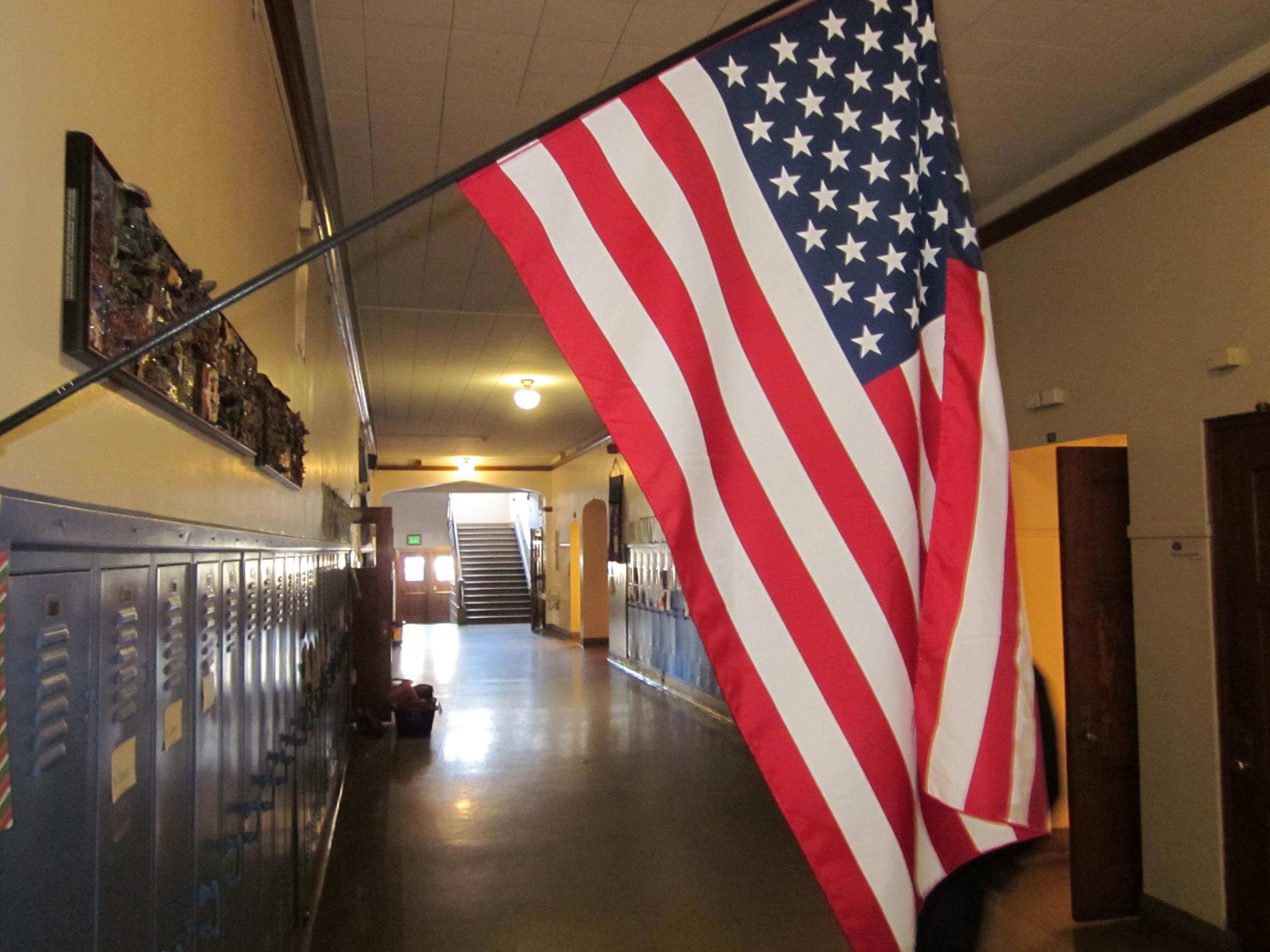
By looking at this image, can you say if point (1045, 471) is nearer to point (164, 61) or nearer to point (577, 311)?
point (577, 311)

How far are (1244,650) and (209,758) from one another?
12.4ft

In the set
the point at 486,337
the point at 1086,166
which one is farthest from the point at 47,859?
the point at 486,337

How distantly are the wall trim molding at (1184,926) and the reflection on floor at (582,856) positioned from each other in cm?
10

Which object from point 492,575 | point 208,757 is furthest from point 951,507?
point 492,575

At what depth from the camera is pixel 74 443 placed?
4.15 ft

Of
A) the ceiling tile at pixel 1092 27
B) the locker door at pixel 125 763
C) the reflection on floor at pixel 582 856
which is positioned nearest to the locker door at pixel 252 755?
the locker door at pixel 125 763

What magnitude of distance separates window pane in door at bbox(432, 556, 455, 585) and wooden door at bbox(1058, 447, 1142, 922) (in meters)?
21.4

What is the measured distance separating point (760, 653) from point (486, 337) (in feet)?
22.8

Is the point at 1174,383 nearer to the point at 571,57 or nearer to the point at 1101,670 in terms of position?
the point at 1101,670

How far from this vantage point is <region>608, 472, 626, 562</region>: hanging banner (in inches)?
536

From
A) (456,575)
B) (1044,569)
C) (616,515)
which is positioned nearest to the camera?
(1044,569)

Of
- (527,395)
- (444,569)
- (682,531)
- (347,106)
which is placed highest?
(347,106)

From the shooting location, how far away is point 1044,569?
240 inches

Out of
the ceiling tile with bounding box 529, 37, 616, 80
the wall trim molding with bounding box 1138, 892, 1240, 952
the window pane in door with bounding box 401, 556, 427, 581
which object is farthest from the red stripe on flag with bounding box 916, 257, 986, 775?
the window pane in door with bounding box 401, 556, 427, 581
